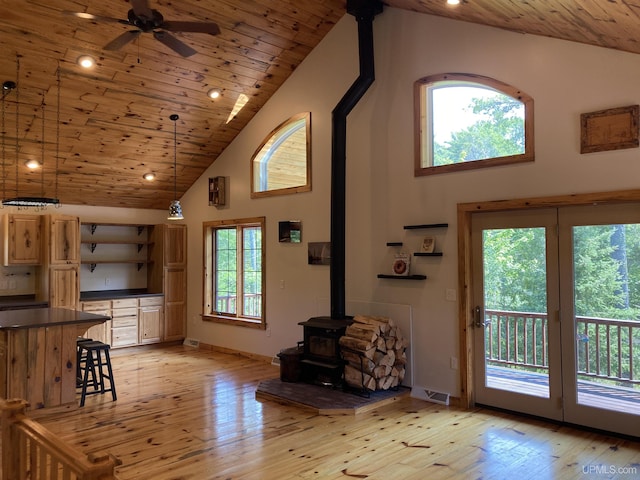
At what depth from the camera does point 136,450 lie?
3.95m

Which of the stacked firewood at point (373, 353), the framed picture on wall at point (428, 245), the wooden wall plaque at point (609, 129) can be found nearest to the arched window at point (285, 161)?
the framed picture on wall at point (428, 245)

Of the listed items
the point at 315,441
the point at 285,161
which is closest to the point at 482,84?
the point at 285,161

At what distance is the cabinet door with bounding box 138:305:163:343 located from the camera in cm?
811

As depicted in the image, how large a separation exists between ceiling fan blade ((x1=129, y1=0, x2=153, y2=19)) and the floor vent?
439 cm

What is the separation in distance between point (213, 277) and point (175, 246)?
0.90 metres

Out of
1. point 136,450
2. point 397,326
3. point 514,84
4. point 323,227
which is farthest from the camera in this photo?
point 323,227

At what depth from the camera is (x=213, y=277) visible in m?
8.37

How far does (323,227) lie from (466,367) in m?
2.49

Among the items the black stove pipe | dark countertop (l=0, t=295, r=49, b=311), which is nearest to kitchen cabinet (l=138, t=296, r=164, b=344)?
dark countertop (l=0, t=295, r=49, b=311)

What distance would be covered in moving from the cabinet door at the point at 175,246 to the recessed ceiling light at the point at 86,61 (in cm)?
348

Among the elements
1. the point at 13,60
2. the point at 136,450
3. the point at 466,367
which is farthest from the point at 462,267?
the point at 13,60

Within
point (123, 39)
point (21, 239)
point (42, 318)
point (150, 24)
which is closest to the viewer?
point (150, 24)

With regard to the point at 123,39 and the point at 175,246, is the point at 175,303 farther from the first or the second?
the point at 123,39

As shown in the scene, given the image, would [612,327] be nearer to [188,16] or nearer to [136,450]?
[136,450]
